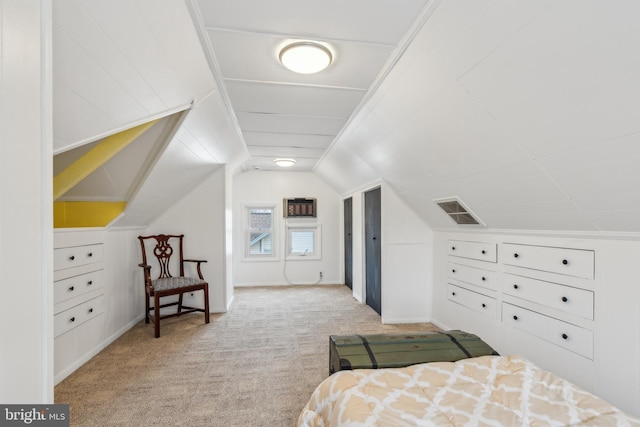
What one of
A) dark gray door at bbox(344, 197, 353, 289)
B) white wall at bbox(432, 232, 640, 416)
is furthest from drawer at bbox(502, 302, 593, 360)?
dark gray door at bbox(344, 197, 353, 289)

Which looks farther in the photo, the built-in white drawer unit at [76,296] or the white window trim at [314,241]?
the white window trim at [314,241]

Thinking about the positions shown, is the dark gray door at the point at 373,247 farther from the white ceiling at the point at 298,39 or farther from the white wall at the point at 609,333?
the white wall at the point at 609,333

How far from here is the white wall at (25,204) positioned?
645mm

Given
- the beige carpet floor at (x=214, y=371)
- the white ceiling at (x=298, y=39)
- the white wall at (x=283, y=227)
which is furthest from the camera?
the white wall at (x=283, y=227)

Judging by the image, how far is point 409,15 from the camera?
1.38 metres

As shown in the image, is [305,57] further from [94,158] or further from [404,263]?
[404,263]

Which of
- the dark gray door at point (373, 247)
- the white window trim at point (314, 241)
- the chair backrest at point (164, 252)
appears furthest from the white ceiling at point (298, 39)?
the white window trim at point (314, 241)

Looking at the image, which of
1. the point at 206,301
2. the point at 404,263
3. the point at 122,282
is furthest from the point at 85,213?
the point at 404,263

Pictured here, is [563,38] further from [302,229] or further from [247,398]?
[302,229]

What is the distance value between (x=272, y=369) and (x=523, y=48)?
2637mm

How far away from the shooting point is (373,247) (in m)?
4.01

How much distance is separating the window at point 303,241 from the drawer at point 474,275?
2809 mm

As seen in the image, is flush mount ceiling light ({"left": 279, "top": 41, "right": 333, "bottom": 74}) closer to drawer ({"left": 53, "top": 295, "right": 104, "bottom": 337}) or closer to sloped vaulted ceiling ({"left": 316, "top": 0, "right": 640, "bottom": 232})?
sloped vaulted ceiling ({"left": 316, "top": 0, "right": 640, "bottom": 232})

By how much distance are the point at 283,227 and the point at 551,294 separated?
13.6 ft
